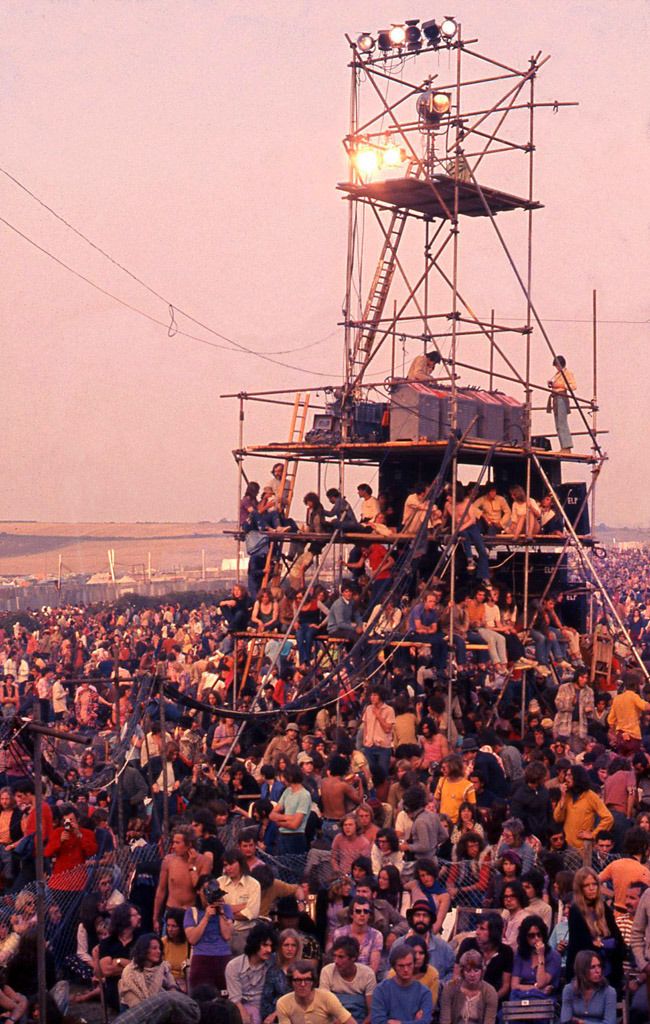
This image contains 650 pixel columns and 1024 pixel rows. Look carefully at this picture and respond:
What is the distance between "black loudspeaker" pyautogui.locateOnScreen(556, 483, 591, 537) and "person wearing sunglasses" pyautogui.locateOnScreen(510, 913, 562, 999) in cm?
1655

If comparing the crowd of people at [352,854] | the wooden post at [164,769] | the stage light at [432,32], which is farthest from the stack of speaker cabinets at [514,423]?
the wooden post at [164,769]

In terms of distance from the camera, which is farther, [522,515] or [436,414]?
[522,515]

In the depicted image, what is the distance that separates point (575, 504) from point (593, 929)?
55.4 feet

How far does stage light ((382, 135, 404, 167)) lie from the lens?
2533 centimetres

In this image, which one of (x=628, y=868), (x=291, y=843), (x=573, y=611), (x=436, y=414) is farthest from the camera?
(x=573, y=611)

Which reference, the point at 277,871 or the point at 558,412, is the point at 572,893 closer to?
the point at 277,871

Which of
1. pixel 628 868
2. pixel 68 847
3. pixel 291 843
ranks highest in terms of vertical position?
pixel 628 868

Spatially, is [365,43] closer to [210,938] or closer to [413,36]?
[413,36]

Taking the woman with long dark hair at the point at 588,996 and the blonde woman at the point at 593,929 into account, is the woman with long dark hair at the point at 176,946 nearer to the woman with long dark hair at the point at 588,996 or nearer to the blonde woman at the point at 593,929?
the blonde woman at the point at 593,929

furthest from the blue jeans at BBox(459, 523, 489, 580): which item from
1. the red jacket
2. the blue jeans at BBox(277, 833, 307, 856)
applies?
the red jacket

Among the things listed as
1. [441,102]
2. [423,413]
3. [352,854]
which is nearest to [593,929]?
[352,854]

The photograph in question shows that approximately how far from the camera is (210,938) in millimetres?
11305

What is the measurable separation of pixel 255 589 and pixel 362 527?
89.9 inches

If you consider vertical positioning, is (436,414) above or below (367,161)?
below
